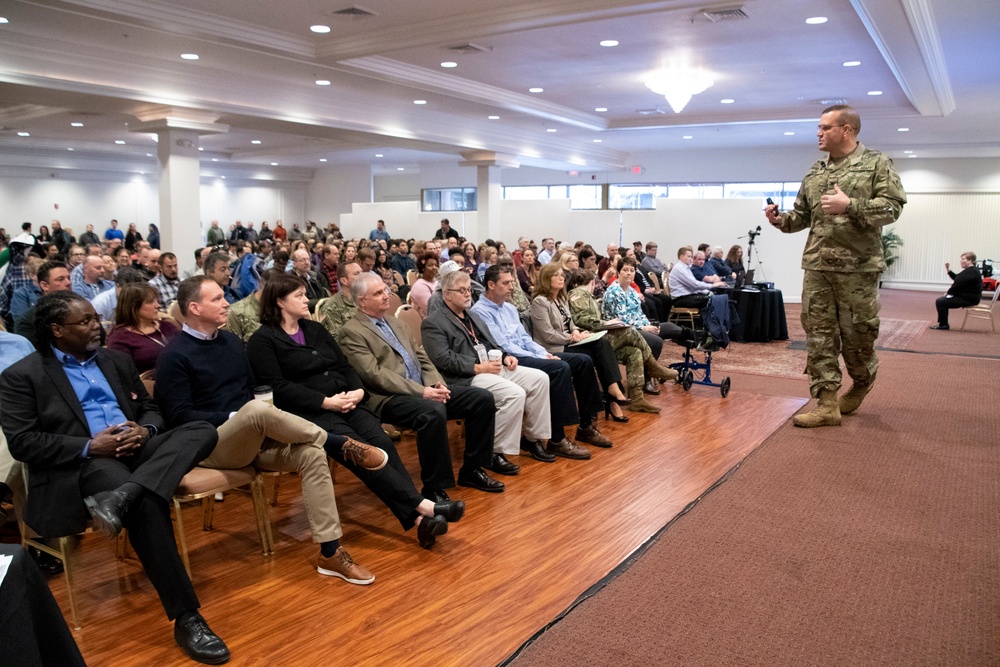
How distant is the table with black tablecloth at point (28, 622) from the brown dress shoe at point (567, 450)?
3.24 meters

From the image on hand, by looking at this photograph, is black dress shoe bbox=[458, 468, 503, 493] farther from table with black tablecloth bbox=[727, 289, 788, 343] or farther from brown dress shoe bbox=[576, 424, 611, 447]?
table with black tablecloth bbox=[727, 289, 788, 343]

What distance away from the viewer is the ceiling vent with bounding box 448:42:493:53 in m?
8.41

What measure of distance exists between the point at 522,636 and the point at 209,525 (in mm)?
1711

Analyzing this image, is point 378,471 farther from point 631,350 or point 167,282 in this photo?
point 167,282

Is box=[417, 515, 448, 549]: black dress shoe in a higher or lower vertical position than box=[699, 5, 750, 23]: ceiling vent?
lower

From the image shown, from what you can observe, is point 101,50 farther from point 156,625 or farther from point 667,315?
point 156,625

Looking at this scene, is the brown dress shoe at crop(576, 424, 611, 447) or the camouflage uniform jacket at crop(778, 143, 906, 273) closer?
the camouflage uniform jacket at crop(778, 143, 906, 273)

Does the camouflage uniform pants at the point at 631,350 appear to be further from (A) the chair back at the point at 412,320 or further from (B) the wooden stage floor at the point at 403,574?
(A) the chair back at the point at 412,320

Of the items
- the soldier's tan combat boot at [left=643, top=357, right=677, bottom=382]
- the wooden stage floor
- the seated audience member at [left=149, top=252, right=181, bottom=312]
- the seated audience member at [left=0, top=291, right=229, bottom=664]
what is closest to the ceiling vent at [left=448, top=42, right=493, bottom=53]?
the seated audience member at [left=149, top=252, right=181, bottom=312]

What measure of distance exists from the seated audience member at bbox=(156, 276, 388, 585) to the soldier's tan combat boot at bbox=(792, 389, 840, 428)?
335 centimetres

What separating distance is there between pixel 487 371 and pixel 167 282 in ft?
10.8

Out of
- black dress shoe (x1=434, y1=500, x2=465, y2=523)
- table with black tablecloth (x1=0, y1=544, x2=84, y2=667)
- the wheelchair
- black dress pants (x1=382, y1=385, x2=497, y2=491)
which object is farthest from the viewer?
the wheelchair

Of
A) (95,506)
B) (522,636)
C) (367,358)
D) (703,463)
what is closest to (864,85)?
(703,463)

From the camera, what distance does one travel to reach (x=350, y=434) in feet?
11.5
